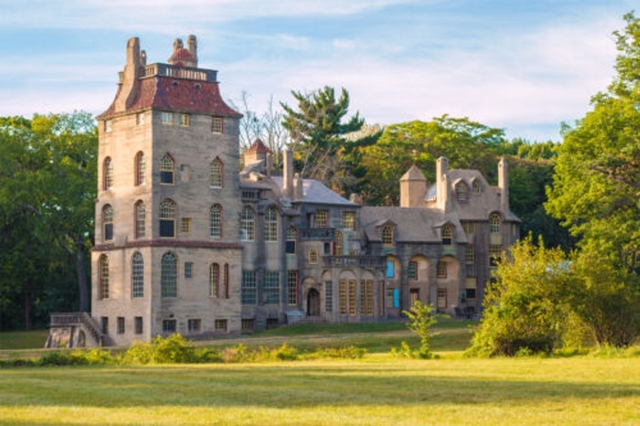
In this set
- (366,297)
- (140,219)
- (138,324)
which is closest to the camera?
(138,324)

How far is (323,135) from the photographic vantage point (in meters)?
103

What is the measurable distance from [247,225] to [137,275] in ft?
Answer: 26.7

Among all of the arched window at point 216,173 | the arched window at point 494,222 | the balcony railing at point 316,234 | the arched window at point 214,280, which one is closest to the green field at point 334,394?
the arched window at point 214,280

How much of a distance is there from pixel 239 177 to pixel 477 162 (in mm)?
31677

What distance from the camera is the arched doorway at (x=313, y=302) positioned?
7789 cm

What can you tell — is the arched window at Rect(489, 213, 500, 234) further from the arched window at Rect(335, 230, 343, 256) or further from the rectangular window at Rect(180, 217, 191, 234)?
the rectangular window at Rect(180, 217, 191, 234)

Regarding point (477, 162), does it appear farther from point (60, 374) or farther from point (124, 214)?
point (60, 374)

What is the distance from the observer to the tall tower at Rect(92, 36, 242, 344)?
69.1m

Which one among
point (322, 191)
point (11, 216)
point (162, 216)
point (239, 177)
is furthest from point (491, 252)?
point (11, 216)

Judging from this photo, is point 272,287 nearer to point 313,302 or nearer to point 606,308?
point 313,302

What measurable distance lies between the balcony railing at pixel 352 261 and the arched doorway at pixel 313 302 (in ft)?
8.74

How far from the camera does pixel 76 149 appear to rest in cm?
8188

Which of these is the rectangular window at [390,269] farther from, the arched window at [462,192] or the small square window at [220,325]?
the small square window at [220,325]

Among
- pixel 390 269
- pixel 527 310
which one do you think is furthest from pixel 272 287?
pixel 527 310
